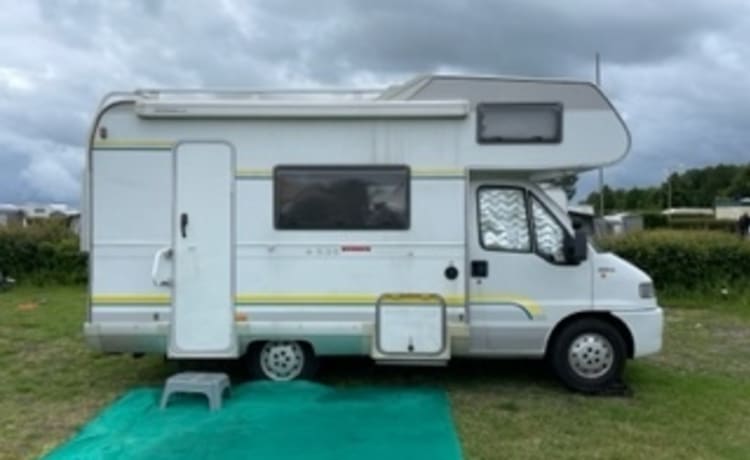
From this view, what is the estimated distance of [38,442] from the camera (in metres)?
5.92

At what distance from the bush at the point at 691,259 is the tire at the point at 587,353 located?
25.2 feet

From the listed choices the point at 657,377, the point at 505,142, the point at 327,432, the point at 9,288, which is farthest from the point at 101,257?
the point at 9,288

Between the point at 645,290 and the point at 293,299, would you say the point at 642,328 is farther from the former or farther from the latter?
the point at 293,299

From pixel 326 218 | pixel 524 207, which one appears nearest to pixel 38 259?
pixel 326 218

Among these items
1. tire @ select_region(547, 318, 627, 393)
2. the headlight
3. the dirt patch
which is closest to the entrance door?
tire @ select_region(547, 318, 627, 393)

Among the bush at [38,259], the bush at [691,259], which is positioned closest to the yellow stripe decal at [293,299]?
the bush at [691,259]

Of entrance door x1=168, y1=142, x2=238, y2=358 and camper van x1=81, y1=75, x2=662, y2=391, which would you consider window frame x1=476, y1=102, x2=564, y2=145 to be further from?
entrance door x1=168, y1=142, x2=238, y2=358

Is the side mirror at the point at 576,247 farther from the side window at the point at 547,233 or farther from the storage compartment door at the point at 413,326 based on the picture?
the storage compartment door at the point at 413,326

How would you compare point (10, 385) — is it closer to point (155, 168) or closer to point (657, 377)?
point (155, 168)

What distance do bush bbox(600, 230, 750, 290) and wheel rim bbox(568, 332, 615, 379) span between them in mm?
7695

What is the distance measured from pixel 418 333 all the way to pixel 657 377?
2.76m

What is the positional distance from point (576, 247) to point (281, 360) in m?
2.85

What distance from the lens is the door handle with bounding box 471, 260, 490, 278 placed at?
7.25 metres

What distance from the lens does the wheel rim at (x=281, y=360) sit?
24.2 ft
